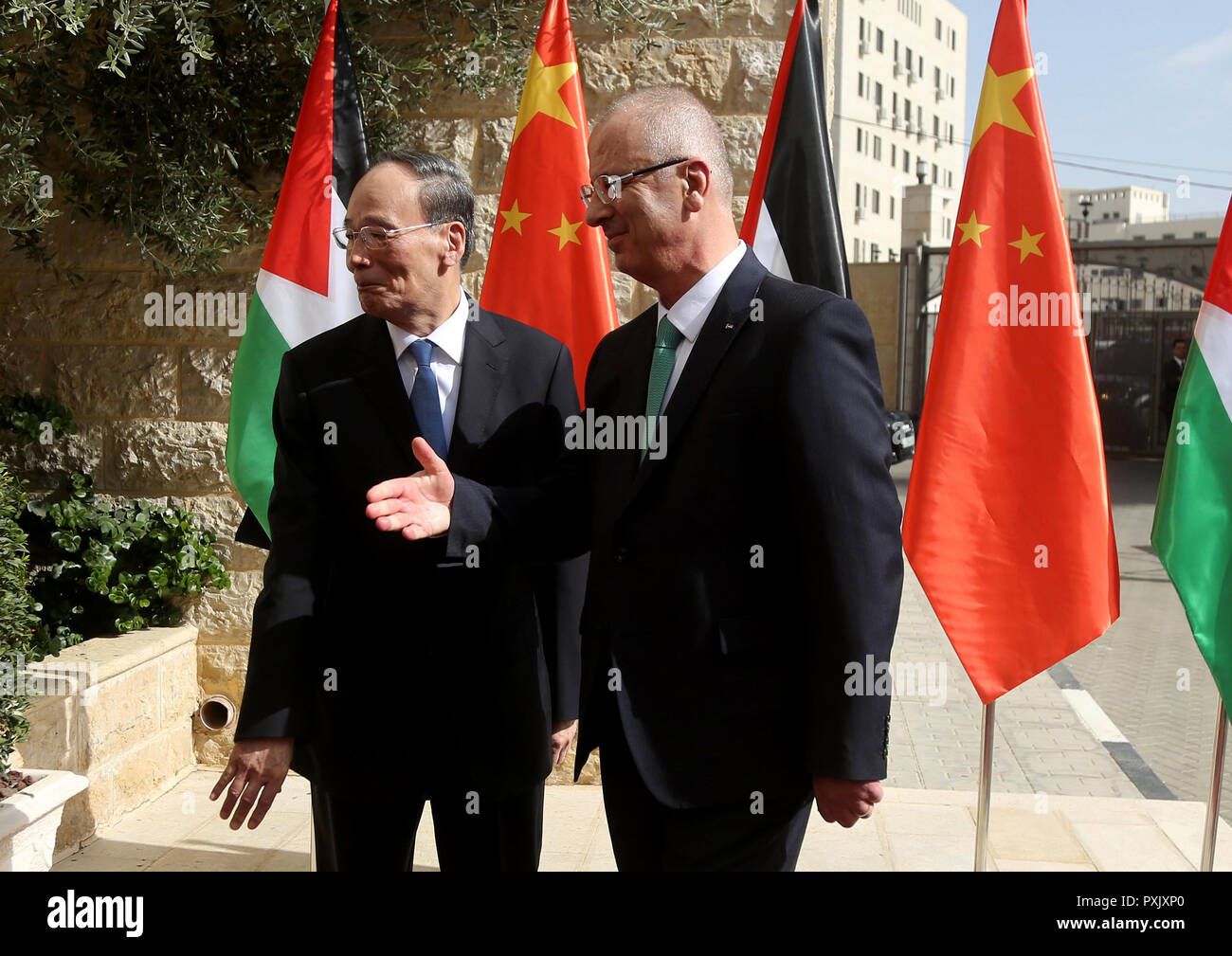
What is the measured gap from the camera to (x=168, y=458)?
205 inches

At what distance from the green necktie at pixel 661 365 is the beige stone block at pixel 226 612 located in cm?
344

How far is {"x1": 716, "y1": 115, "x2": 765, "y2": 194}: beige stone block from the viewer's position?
4.96m

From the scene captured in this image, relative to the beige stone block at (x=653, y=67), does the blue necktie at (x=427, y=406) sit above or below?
below

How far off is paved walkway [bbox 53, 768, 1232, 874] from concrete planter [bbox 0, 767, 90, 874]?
719mm

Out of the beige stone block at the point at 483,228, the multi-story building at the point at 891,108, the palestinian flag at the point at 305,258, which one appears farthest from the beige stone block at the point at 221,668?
the multi-story building at the point at 891,108

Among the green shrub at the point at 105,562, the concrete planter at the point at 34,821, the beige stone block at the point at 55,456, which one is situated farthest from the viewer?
the beige stone block at the point at 55,456

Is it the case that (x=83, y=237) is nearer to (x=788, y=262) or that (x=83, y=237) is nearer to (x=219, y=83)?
(x=219, y=83)

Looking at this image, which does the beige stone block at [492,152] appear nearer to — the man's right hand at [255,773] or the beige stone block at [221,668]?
the beige stone block at [221,668]

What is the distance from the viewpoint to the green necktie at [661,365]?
2316 mm

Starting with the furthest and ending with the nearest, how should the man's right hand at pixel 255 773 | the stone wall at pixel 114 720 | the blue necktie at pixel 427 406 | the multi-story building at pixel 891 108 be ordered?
the multi-story building at pixel 891 108 → the stone wall at pixel 114 720 → the blue necktie at pixel 427 406 → the man's right hand at pixel 255 773

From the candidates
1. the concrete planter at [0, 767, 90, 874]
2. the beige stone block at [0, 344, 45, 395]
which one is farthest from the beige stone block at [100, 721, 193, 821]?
the beige stone block at [0, 344, 45, 395]

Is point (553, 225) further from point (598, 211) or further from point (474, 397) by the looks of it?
point (598, 211)

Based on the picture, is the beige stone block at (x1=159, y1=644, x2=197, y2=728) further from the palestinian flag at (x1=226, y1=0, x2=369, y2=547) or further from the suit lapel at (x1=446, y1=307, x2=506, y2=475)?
the suit lapel at (x1=446, y1=307, x2=506, y2=475)
